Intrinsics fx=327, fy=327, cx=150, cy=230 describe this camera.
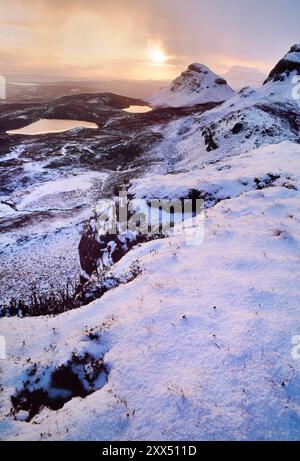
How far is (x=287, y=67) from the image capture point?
2630 inches

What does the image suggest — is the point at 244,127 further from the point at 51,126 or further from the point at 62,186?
the point at 51,126

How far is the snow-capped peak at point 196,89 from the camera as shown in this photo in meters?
117

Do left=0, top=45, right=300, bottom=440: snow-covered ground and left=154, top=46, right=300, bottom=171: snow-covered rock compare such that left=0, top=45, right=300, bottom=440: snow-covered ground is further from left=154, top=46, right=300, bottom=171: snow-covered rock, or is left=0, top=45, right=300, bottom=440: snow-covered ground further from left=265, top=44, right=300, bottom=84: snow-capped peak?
left=265, top=44, right=300, bottom=84: snow-capped peak

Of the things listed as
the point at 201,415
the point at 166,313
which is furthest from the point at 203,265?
the point at 201,415

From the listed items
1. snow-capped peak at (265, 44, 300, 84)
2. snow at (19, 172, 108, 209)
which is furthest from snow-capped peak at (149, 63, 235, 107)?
snow at (19, 172, 108, 209)

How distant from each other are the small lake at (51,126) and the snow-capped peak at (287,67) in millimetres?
45696

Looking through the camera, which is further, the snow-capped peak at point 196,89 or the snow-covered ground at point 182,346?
the snow-capped peak at point 196,89

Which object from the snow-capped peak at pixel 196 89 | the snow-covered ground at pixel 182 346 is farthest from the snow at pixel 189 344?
the snow-capped peak at pixel 196 89

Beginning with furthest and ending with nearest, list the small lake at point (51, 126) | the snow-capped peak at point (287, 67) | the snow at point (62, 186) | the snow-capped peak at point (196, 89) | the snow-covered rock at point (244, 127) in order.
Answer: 1. the snow-capped peak at point (196, 89)
2. the small lake at point (51, 126)
3. the snow-capped peak at point (287, 67)
4. the snow-covered rock at point (244, 127)
5. the snow at point (62, 186)

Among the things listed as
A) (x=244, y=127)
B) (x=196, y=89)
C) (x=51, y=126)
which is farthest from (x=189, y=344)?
(x=196, y=89)

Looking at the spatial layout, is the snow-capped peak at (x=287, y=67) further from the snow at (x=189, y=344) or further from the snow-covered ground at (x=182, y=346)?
the snow at (x=189, y=344)

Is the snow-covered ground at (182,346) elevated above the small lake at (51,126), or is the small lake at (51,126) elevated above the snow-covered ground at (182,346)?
the small lake at (51,126)

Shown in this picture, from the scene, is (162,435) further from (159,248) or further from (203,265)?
(159,248)
